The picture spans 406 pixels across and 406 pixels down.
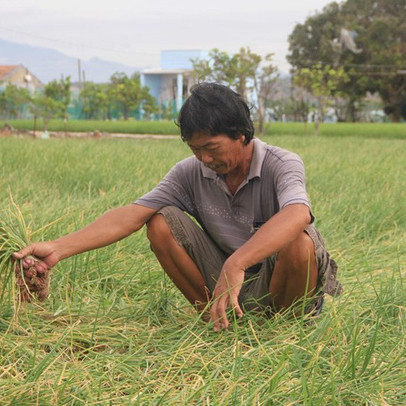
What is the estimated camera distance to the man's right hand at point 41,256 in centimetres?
200

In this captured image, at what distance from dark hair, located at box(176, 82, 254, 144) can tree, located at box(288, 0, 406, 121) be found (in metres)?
24.0

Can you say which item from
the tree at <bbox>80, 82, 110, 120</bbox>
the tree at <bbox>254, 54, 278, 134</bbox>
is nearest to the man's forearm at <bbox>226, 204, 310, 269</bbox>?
the tree at <bbox>254, 54, 278, 134</bbox>

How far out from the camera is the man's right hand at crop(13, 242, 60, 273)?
200 cm

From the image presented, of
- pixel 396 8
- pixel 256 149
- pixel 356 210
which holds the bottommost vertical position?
pixel 356 210

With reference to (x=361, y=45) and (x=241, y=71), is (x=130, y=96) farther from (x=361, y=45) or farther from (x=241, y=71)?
(x=241, y=71)

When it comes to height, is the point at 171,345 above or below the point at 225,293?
below

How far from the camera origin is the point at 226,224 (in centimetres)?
232

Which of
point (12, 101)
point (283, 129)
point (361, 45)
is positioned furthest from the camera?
point (12, 101)

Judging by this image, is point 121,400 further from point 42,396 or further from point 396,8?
point 396,8

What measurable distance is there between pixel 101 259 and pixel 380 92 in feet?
84.1

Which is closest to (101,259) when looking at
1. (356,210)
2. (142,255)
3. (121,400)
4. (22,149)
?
(142,255)

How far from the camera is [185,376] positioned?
6.15 ft

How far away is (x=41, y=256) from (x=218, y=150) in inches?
23.5

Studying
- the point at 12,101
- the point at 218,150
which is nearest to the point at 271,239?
the point at 218,150
